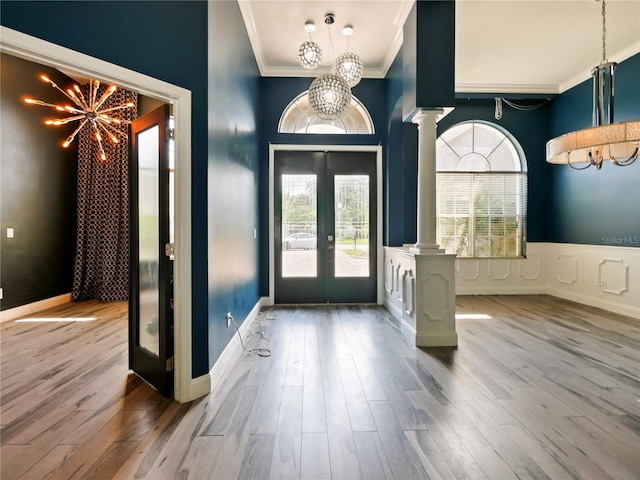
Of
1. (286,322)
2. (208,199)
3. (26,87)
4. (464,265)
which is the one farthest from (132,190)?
(464,265)

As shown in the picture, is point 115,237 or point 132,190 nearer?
point 132,190

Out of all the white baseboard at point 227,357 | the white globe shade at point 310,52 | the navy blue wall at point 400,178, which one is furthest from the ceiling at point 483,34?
the white baseboard at point 227,357

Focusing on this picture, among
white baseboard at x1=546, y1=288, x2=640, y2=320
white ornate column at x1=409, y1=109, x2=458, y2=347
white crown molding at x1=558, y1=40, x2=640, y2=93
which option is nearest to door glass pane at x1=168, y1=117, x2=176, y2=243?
white ornate column at x1=409, y1=109, x2=458, y2=347

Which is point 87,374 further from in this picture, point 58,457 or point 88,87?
point 88,87

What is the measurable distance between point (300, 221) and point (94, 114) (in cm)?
361

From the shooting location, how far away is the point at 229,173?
2918 millimetres

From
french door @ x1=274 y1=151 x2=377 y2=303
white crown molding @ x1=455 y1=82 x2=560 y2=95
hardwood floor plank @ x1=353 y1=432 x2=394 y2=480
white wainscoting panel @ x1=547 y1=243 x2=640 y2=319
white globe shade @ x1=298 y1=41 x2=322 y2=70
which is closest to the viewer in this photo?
hardwood floor plank @ x1=353 y1=432 x2=394 y2=480

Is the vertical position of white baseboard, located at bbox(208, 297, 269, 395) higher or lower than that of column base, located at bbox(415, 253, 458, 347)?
lower

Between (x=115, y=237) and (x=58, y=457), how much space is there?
13.9ft

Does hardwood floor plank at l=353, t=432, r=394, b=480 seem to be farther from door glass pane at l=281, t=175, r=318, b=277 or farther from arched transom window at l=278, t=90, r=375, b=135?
arched transom window at l=278, t=90, r=375, b=135

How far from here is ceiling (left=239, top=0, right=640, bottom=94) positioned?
349 cm

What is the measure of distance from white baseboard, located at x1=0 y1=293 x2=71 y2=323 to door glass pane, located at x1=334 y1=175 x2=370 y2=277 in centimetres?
432

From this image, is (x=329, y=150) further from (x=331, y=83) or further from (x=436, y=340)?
(x=436, y=340)

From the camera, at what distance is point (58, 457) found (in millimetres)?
1647
